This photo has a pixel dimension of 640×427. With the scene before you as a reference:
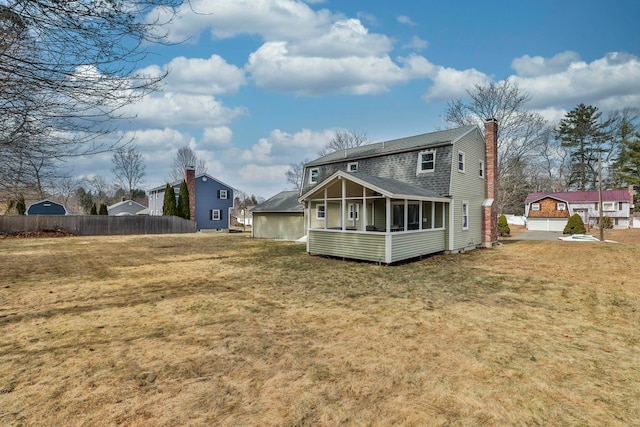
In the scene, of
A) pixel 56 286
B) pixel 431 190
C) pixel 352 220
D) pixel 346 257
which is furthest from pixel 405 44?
pixel 56 286

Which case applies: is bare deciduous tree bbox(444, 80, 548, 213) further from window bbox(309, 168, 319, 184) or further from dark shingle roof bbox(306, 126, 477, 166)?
window bbox(309, 168, 319, 184)

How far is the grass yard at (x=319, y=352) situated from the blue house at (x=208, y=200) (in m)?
25.0

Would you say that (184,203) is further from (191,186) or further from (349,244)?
(349,244)

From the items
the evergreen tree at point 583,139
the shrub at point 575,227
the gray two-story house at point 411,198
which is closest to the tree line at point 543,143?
the evergreen tree at point 583,139

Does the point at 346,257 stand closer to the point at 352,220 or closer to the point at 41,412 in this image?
the point at 352,220

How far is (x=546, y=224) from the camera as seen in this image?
3856 centimetres

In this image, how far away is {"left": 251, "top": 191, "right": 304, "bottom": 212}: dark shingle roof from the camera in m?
21.7

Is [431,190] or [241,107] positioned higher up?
[241,107]

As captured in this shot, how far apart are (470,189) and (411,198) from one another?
593 cm

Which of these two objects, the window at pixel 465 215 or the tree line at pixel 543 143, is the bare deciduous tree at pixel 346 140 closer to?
the tree line at pixel 543 143

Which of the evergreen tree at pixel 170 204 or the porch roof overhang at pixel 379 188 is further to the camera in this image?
the evergreen tree at pixel 170 204

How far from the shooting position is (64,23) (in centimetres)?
373

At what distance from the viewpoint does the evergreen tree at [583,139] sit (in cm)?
4591

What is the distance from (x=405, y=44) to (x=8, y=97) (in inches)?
614
